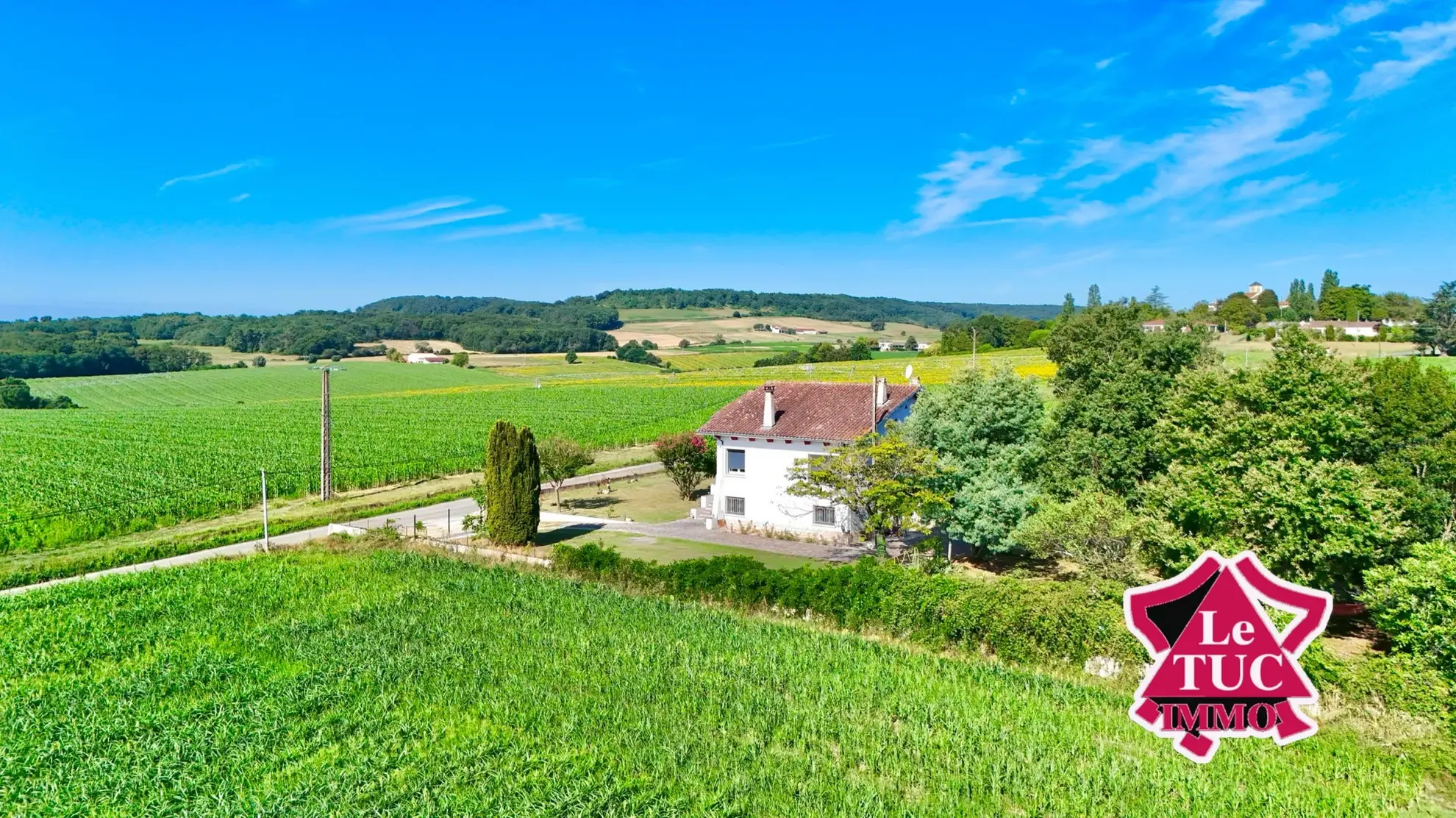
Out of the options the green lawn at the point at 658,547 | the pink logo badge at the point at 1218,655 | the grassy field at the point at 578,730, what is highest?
the pink logo badge at the point at 1218,655

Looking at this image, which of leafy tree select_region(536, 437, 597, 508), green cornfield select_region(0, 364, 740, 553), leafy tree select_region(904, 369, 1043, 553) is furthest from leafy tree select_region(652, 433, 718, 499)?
green cornfield select_region(0, 364, 740, 553)

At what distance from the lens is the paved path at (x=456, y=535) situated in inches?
1077

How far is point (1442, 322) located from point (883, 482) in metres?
72.3

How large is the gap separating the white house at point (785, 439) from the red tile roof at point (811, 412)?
3 centimetres

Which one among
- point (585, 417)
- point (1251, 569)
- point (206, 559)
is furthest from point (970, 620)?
point (585, 417)

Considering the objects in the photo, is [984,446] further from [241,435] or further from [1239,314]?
[1239,314]

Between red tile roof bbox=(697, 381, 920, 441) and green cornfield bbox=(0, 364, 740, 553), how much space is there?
22.2 meters

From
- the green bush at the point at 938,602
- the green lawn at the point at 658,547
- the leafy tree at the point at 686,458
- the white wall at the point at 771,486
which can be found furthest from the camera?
the leafy tree at the point at 686,458

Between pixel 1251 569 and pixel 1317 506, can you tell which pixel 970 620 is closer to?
pixel 1317 506

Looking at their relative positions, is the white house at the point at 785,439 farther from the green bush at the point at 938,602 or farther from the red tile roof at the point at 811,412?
the green bush at the point at 938,602

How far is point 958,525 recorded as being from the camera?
2600cm

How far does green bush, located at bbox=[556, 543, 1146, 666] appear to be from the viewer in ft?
54.4

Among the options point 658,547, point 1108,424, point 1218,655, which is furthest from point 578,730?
point 1108,424

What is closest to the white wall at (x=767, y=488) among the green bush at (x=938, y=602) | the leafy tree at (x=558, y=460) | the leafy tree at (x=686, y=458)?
the leafy tree at (x=686, y=458)
